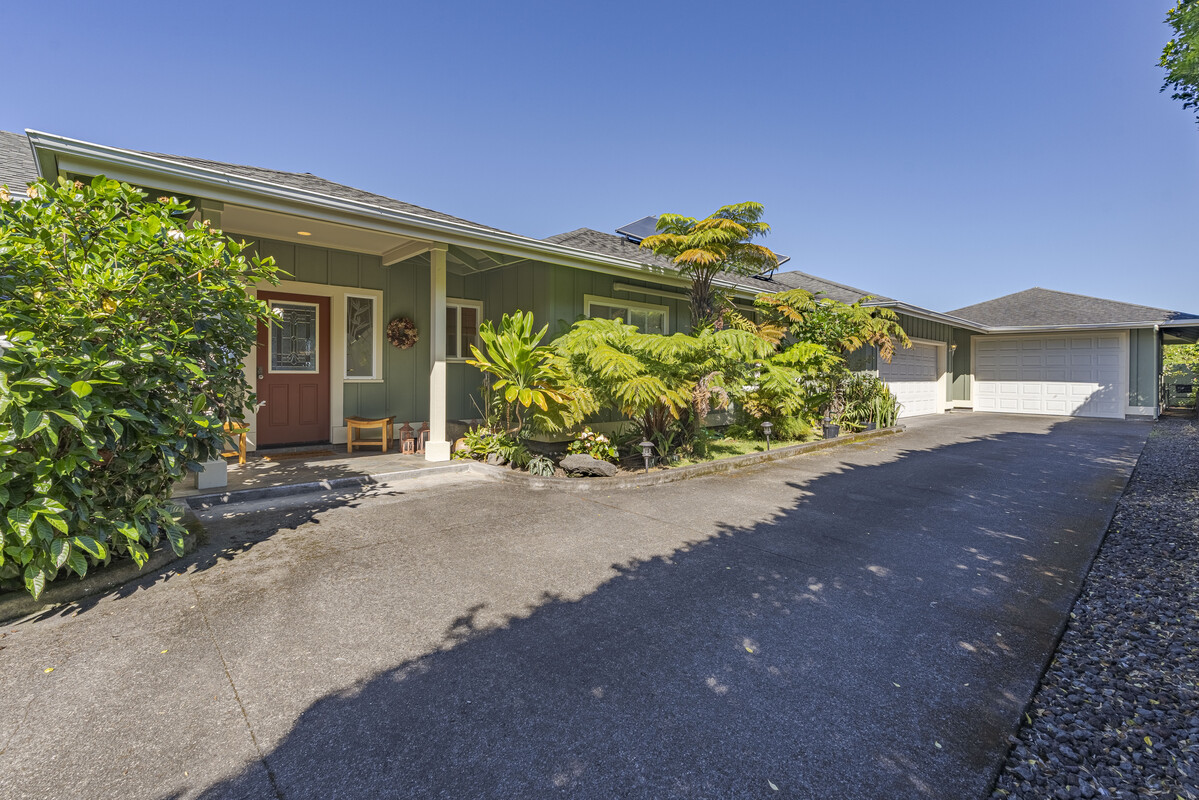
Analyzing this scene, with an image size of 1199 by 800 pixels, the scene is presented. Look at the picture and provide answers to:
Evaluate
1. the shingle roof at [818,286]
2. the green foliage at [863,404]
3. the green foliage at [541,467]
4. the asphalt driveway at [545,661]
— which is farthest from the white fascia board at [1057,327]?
the green foliage at [541,467]

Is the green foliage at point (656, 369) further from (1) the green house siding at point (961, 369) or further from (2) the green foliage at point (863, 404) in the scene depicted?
(1) the green house siding at point (961, 369)

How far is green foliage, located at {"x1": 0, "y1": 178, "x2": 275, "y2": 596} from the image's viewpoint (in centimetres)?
253

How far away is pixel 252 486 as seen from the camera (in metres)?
5.14

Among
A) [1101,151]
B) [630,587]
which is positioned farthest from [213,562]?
[1101,151]

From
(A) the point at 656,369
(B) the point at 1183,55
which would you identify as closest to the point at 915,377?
(B) the point at 1183,55

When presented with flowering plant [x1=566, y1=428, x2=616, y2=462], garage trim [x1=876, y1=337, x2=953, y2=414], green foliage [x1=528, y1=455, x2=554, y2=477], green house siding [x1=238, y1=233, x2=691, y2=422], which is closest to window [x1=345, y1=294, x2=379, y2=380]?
green house siding [x1=238, y1=233, x2=691, y2=422]

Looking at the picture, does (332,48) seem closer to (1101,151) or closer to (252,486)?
(252,486)

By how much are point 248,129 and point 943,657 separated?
12.9 metres

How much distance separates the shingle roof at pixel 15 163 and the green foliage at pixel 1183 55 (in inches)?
470

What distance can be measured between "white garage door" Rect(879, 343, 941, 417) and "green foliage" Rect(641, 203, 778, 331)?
733 cm

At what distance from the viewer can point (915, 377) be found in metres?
15.8

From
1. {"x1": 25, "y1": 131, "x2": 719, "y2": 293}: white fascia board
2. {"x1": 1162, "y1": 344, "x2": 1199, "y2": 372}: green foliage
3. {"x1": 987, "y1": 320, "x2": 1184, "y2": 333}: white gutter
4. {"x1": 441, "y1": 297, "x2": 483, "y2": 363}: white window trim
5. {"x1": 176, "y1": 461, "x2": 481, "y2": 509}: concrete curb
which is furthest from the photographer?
{"x1": 1162, "y1": 344, "x2": 1199, "y2": 372}: green foliage

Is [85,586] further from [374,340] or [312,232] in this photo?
[374,340]

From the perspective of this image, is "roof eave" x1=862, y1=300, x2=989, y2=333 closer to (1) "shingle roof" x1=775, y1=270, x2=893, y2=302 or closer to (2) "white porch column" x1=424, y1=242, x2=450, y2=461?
(1) "shingle roof" x1=775, y1=270, x2=893, y2=302
